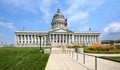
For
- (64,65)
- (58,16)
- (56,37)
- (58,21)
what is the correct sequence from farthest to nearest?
(58,16)
(58,21)
(56,37)
(64,65)

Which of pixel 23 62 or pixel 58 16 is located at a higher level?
pixel 58 16

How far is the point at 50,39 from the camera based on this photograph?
432 feet

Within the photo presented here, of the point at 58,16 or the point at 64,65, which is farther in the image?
the point at 58,16

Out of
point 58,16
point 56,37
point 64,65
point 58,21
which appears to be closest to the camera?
point 64,65

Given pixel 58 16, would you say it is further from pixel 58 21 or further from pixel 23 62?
pixel 23 62

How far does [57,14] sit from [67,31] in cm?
2132

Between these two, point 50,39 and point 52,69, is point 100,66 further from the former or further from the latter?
point 50,39

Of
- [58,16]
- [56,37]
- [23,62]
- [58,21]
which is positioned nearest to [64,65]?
[23,62]

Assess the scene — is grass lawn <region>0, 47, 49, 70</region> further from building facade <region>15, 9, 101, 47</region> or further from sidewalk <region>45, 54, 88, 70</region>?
building facade <region>15, 9, 101, 47</region>

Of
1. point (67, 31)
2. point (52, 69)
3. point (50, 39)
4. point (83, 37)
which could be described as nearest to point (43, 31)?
point (50, 39)

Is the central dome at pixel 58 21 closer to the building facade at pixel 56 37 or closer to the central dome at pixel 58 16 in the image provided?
the central dome at pixel 58 16

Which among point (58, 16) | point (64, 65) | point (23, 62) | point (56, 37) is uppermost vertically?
point (58, 16)

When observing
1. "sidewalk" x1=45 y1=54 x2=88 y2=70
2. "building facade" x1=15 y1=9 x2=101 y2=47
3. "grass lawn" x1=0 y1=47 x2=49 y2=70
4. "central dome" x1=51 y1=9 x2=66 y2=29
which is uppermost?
"central dome" x1=51 y1=9 x2=66 y2=29

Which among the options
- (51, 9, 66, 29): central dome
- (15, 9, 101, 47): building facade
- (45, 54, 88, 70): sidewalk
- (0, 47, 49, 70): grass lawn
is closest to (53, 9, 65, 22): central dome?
(51, 9, 66, 29): central dome
